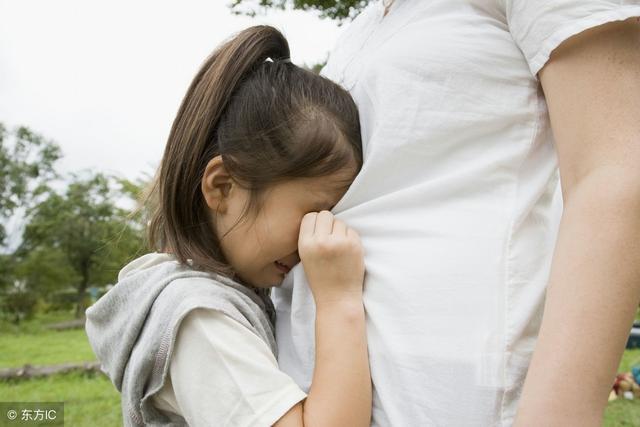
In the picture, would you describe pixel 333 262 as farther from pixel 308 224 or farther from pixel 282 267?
pixel 282 267

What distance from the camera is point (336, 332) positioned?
3.92 feet

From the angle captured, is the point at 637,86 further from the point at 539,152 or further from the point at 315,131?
the point at 315,131

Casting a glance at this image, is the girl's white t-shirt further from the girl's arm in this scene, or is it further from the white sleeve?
the white sleeve

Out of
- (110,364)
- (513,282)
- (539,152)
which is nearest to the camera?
(513,282)

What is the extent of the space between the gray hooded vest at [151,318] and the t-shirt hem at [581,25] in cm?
76

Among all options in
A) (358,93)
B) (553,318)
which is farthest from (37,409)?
(553,318)

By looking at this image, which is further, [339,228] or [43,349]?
[43,349]

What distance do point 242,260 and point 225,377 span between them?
1.13ft

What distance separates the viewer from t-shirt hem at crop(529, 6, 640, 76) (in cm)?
98

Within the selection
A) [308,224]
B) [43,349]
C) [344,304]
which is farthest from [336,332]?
[43,349]

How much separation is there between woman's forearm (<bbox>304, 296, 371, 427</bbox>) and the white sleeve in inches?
1.8

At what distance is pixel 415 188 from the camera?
121 cm

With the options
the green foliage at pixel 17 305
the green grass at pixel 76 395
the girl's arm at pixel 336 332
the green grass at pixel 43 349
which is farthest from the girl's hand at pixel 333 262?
the green foliage at pixel 17 305

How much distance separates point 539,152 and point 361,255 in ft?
1.29
